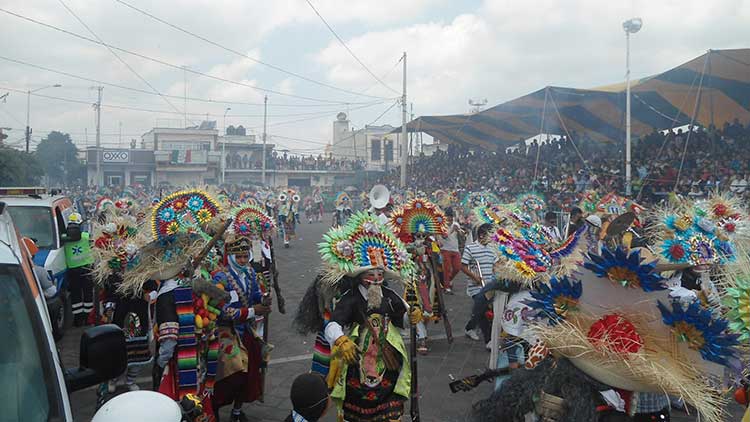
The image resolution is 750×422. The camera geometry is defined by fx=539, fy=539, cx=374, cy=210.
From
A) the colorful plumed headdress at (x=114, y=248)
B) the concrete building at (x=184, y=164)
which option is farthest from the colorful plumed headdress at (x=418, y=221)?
the concrete building at (x=184, y=164)

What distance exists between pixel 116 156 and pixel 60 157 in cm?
435

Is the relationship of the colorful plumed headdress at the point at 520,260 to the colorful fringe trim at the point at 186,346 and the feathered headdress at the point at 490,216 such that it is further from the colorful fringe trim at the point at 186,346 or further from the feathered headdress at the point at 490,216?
the feathered headdress at the point at 490,216

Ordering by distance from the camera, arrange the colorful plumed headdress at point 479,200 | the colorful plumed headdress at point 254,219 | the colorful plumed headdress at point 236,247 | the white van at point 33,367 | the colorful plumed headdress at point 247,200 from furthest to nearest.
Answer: the colorful plumed headdress at point 479,200 < the colorful plumed headdress at point 247,200 < the colorful plumed headdress at point 254,219 < the colorful plumed headdress at point 236,247 < the white van at point 33,367

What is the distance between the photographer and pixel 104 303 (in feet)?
20.4

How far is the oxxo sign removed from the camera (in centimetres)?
4794

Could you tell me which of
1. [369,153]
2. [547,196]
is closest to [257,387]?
Answer: [547,196]

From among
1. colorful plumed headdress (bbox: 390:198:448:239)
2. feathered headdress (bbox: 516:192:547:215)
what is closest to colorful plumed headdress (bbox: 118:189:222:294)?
colorful plumed headdress (bbox: 390:198:448:239)

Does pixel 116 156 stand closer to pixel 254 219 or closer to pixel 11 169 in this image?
pixel 11 169

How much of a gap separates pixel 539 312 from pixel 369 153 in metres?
63.0

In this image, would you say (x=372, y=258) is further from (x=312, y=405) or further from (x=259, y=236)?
(x=259, y=236)

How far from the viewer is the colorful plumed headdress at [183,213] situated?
4.75 meters

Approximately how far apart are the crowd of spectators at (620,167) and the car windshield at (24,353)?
15.8 metres

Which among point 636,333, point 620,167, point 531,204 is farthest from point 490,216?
point 620,167

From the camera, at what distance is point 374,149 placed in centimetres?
6550
